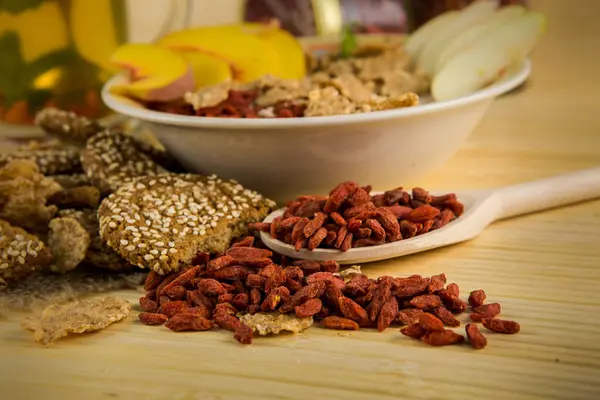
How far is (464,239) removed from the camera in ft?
3.00

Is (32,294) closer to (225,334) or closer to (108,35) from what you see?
(225,334)

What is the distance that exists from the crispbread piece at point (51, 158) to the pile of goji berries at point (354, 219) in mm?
303

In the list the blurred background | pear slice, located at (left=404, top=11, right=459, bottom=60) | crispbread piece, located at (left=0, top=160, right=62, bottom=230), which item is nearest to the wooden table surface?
crispbread piece, located at (left=0, top=160, right=62, bottom=230)

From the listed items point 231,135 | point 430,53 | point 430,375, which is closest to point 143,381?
point 430,375

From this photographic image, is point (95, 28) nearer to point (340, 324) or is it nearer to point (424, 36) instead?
point (424, 36)

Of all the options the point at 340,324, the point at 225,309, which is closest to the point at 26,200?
the point at 225,309

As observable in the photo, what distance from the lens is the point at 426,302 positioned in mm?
755

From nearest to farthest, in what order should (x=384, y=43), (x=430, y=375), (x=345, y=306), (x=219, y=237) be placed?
1. (x=430, y=375)
2. (x=345, y=306)
3. (x=219, y=237)
4. (x=384, y=43)

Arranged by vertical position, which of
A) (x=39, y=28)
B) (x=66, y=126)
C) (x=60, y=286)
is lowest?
(x=60, y=286)

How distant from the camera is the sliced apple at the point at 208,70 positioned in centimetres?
113

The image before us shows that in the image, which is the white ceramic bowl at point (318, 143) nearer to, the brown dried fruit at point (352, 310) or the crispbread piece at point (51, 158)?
the crispbread piece at point (51, 158)

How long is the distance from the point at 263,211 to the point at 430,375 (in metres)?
0.35

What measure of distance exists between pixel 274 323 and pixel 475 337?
0.59ft

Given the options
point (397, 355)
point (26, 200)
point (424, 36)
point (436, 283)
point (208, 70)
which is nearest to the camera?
point (397, 355)
